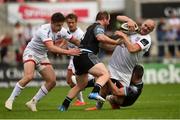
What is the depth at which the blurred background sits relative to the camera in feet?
110

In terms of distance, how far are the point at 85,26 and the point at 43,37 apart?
18610mm

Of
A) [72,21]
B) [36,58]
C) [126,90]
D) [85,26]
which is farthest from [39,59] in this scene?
[85,26]

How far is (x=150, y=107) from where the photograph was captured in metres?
19.3

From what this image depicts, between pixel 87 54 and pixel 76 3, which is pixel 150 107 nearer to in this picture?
pixel 87 54

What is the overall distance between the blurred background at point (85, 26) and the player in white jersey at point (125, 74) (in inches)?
560

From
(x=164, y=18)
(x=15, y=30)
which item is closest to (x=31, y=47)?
(x=15, y=30)

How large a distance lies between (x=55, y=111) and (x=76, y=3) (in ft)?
67.9

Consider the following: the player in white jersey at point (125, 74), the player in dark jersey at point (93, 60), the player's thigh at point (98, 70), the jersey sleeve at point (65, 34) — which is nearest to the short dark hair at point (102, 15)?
the player in dark jersey at point (93, 60)

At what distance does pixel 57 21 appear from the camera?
59.5 ft

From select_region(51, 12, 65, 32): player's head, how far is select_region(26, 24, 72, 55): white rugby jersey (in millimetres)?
205

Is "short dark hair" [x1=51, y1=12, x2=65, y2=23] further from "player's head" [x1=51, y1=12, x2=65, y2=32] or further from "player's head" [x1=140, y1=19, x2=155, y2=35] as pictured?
"player's head" [x1=140, y1=19, x2=155, y2=35]

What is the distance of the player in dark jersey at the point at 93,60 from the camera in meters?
17.9

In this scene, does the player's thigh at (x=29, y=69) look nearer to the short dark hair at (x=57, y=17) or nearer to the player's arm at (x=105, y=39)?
the short dark hair at (x=57, y=17)

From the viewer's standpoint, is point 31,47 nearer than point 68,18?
Yes
